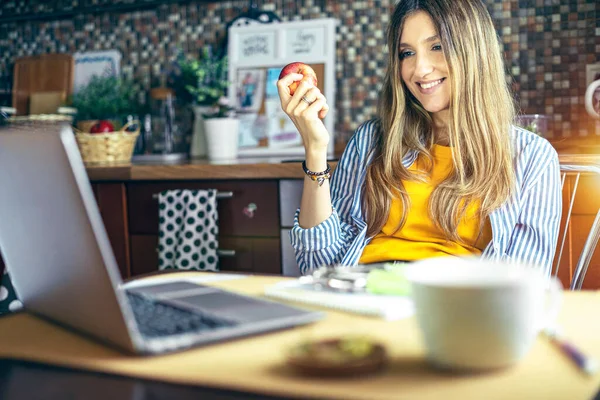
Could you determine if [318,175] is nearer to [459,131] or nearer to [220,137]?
[459,131]

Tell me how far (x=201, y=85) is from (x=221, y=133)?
29 cm

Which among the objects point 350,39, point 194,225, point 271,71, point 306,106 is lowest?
point 194,225

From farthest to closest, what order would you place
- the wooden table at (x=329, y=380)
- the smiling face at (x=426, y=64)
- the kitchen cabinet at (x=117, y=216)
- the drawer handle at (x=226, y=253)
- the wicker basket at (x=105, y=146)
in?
the wicker basket at (x=105, y=146) < the kitchen cabinet at (x=117, y=216) < the drawer handle at (x=226, y=253) < the smiling face at (x=426, y=64) < the wooden table at (x=329, y=380)

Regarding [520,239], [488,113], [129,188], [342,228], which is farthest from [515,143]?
[129,188]

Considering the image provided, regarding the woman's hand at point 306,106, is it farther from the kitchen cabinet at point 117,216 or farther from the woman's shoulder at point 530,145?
the kitchen cabinet at point 117,216

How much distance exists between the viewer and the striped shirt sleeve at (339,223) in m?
1.54

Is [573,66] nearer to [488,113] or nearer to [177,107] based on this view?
[488,113]

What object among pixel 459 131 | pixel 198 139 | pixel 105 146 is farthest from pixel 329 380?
pixel 198 139

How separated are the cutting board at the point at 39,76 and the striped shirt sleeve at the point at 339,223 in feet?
5.73

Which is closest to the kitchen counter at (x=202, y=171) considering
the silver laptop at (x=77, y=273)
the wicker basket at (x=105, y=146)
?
the wicker basket at (x=105, y=146)

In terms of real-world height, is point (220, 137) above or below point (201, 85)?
below

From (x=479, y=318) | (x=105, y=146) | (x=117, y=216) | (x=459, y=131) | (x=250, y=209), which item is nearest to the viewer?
(x=479, y=318)

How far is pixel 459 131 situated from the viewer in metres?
1.61

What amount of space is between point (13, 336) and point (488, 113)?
114cm
